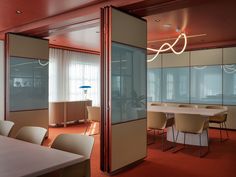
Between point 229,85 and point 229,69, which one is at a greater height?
point 229,69

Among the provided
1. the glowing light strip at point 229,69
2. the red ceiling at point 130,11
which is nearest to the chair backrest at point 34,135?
the red ceiling at point 130,11

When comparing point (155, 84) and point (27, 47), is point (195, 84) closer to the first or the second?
point (155, 84)

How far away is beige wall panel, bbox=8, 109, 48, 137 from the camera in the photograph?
17.5ft

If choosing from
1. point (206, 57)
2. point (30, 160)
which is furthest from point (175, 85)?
point (30, 160)

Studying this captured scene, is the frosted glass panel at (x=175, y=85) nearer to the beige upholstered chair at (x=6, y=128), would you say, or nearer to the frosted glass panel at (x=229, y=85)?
the frosted glass panel at (x=229, y=85)

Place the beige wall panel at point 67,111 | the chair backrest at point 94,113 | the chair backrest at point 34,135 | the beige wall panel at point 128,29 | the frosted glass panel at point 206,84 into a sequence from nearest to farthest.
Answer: the chair backrest at point 34,135 < the beige wall panel at point 128,29 < the chair backrest at point 94,113 < the frosted glass panel at point 206,84 < the beige wall panel at point 67,111

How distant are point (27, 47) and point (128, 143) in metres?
3.43

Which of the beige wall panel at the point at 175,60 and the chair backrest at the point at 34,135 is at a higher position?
the beige wall panel at the point at 175,60

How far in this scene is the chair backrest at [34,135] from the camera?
2.48m

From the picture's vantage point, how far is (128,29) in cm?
374

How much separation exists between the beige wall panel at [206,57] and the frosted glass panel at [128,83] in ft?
13.5

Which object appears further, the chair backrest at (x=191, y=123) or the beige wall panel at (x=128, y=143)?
the chair backrest at (x=191, y=123)

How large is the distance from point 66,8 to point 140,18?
1316mm

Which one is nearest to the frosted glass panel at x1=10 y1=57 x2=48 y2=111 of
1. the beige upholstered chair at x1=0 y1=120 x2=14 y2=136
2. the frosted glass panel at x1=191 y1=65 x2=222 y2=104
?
the beige upholstered chair at x1=0 y1=120 x2=14 y2=136
